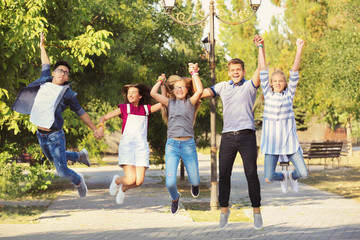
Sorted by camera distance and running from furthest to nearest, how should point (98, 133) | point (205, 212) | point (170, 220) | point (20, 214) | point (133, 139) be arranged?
point (205, 212) < point (20, 214) < point (170, 220) < point (133, 139) < point (98, 133)

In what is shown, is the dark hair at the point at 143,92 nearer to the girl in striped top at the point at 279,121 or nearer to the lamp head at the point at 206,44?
the girl in striped top at the point at 279,121

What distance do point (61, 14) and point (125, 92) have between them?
485 cm

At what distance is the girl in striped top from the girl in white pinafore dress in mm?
1733

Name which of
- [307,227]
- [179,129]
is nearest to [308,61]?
[307,227]

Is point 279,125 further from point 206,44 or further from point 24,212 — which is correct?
point 24,212

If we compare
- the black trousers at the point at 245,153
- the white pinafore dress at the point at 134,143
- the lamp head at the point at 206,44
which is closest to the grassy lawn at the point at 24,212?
the lamp head at the point at 206,44

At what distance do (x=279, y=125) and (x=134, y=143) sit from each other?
226cm

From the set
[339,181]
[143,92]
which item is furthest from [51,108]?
[339,181]

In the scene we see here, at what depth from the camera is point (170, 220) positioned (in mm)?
19688

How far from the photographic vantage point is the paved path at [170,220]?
16.4m

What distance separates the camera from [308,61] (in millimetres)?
33281

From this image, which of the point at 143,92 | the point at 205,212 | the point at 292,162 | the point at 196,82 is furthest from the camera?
the point at 205,212

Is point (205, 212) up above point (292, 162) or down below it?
below

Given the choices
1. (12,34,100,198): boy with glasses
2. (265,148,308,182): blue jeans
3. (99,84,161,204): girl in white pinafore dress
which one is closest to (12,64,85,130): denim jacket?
(12,34,100,198): boy with glasses
